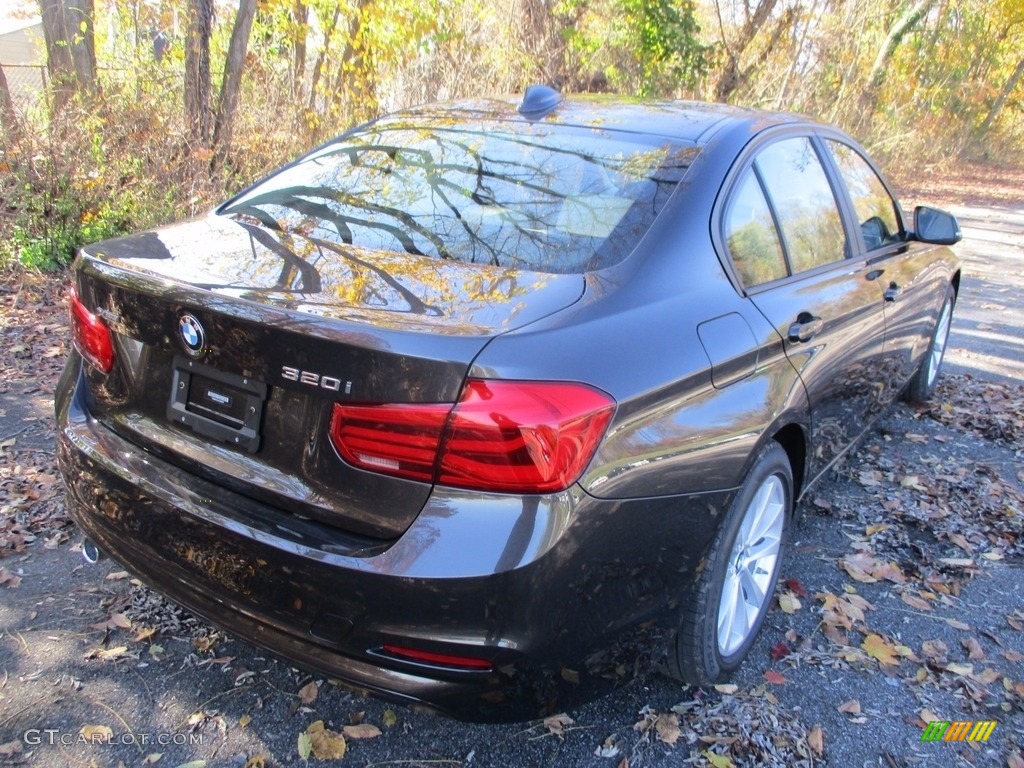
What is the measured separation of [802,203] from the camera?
3.17 metres

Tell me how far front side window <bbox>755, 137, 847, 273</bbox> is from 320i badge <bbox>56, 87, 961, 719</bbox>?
41 millimetres

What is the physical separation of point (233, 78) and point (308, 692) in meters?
7.20

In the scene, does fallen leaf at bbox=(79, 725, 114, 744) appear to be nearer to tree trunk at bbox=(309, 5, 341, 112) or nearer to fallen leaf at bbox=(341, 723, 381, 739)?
fallen leaf at bbox=(341, 723, 381, 739)

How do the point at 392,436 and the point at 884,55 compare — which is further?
the point at 884,55

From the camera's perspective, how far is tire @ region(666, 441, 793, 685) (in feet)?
7.69

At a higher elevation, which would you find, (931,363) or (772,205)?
(772,205)

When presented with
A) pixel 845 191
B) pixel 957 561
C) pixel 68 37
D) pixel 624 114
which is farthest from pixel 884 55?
pixel 624 114

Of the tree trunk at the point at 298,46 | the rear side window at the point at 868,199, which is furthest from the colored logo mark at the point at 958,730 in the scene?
the tree trunk at the point at 298,46

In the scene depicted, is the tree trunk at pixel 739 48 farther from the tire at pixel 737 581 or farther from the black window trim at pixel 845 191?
the tire at pixel 737 581

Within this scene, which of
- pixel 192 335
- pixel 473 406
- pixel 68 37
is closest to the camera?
pixel 473 406

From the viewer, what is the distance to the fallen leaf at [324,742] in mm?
2277

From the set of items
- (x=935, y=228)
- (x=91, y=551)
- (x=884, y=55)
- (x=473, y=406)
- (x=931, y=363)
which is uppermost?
(x=884, y=55)

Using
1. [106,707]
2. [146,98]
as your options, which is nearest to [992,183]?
[146,98]

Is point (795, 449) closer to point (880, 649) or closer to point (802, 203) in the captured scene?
point (880, 649)
